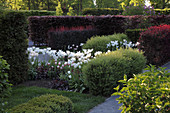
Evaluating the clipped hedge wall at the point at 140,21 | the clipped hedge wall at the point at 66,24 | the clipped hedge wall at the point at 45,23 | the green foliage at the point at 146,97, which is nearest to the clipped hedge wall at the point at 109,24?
the clipped hedge wall at the point at 66,24

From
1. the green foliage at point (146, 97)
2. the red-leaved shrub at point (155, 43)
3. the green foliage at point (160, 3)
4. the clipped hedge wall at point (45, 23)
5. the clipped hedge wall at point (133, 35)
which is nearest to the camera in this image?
the green foliage at point (146, 97)

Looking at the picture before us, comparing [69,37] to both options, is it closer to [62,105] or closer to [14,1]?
[62,105]

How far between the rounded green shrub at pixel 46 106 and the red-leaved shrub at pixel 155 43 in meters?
5.51

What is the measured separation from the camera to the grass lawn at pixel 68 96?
4.66 meters

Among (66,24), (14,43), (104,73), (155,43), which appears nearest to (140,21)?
(66,24)

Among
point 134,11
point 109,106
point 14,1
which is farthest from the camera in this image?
point 14,1

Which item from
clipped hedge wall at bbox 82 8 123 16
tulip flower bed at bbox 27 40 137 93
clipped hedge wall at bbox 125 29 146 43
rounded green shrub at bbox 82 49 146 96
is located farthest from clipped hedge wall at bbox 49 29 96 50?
clipped hedge wall at bbox 82 8 123 16

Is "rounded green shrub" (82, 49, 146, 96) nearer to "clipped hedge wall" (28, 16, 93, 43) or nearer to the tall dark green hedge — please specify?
the tall dark green hedge

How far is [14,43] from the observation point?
6242mm

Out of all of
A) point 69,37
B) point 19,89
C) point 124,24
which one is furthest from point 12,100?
point 124,24

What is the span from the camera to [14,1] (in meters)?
35.9

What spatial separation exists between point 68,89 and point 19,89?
137 cm

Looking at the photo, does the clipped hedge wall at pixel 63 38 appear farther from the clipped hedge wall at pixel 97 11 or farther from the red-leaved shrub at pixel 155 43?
the clipped hedge wall at pixel 97 11

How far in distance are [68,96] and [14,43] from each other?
2.33 meters
